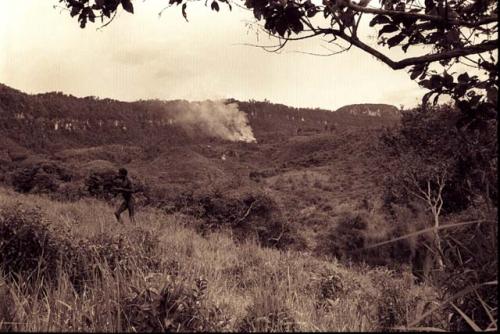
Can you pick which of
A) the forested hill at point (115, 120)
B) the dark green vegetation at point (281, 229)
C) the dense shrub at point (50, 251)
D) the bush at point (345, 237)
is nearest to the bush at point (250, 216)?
the dark green vegetation at point (281, 229)

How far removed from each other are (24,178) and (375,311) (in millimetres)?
26349

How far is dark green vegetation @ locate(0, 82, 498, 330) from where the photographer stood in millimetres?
2236

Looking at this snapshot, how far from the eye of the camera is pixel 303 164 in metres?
62.7

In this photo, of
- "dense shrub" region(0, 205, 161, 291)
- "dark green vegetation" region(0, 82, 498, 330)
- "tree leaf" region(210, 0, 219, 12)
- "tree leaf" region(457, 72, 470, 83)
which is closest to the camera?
"dark green vegetation" region(0, 82, 498, 330)

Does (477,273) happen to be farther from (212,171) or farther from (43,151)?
(43,151)

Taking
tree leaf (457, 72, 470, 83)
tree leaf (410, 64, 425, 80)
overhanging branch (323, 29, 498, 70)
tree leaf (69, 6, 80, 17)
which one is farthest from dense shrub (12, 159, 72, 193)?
tree leaf (457, 72, 470, 83)

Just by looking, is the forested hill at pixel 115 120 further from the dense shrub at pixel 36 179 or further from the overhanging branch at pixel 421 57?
the overhanging branch at pixel 421 57

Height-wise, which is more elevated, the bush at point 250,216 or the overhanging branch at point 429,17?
the overhanging branch at point 429,17

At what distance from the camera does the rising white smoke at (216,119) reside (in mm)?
108756

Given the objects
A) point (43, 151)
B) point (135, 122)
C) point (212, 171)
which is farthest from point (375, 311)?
point (135, 122)

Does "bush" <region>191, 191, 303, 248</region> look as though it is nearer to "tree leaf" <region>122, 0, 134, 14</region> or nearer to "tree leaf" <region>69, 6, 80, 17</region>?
"tree leaf" <region>69, 6, 80, 17</region>

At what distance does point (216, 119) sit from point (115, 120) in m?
27.0

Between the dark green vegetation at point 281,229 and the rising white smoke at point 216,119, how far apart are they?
27029mm

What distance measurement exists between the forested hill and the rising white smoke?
8.39 feet
